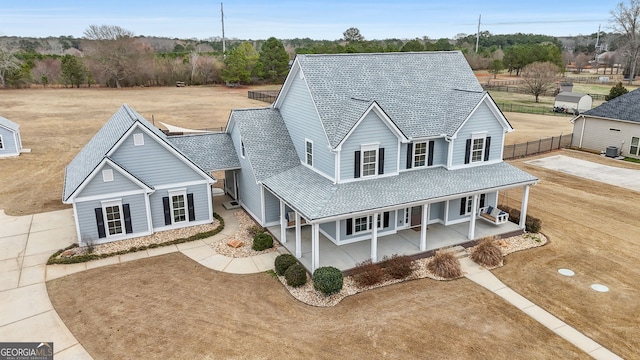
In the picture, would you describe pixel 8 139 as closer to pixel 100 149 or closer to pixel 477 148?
pixel 100 149

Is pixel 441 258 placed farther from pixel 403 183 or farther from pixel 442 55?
pixel 442 55

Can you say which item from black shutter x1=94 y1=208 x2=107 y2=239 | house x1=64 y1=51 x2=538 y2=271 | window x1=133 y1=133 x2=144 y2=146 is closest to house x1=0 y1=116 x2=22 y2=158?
house x1=64 y1=51 x2=538 y2=271

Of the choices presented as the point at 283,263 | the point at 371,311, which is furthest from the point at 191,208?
the point at 371,311

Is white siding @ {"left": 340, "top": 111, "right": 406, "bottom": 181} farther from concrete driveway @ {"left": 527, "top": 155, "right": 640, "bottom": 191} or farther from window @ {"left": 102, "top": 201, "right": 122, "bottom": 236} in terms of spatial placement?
concrete driveway @ {"left": 527, "top": 155, "right": 640, "bottom": 191}

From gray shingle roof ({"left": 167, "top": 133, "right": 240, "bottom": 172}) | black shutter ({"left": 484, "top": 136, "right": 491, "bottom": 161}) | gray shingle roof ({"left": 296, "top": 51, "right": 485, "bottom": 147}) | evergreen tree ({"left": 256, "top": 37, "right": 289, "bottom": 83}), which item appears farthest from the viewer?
evergreen tree ({"left": 256, "top": 37, "right": 289, "bottom": 83})

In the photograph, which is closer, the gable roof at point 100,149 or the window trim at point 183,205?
the gable roof at point 100,149

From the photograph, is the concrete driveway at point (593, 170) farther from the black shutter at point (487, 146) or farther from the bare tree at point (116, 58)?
the bare tree at point (116, 58)

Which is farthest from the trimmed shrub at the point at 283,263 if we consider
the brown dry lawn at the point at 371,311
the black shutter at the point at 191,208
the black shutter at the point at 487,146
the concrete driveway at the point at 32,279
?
the black shutter at the point at 487,146
